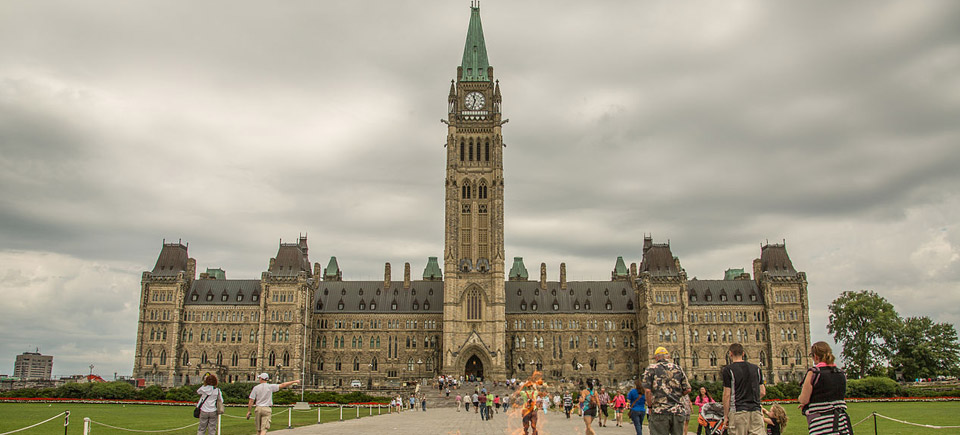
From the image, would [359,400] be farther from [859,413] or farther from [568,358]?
[568,358]

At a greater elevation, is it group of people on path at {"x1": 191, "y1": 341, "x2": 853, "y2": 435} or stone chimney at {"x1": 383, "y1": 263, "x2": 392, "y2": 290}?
stone chimney at {"x1": 383, "y1": 263, "x2": 392, "y2": 290}

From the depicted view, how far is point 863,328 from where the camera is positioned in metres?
88.0

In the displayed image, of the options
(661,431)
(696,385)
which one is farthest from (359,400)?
(661,431)

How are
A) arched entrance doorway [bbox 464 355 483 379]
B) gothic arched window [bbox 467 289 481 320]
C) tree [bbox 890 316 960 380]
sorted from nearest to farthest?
tree [bbox 890 316 960 380] → gothic arched window [bbox 467 289 481 320] → arched entrance doorway [bbox 464 355 483 379]

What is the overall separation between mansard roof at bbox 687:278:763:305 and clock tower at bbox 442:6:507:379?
1230 inches

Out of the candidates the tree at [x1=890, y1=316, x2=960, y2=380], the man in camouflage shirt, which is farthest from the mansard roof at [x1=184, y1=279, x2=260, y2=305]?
the man in camouflage shirt

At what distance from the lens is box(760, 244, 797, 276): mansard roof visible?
111 meters

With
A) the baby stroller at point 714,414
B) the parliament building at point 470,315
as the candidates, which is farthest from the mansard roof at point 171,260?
the baby stroller at point 714,414

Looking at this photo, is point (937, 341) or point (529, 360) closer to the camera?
point (937, 341)

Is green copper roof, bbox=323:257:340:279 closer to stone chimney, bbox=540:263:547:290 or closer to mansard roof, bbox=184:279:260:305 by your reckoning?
mansard roof, bbox=184:279:260:305

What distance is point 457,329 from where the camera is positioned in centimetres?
10356

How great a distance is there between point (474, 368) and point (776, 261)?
48.7m

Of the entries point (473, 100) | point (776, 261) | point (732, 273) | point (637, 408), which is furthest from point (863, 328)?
point (637, 408)

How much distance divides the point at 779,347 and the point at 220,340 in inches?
3286
